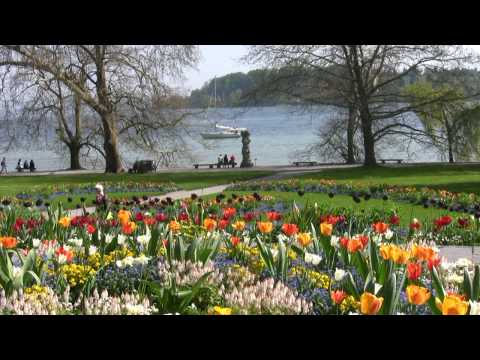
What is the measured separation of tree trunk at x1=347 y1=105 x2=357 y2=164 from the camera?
26127 millimetres

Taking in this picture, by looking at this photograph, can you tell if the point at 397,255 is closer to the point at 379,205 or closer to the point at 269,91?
the point at 379,205

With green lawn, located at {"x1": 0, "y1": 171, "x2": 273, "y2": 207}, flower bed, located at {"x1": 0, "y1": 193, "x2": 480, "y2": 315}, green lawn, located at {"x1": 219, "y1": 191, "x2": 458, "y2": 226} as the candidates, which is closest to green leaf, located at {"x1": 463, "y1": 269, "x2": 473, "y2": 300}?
flower bed, located at {"x1": 0, "y1": 193, "x2": 480, "y2": 315}

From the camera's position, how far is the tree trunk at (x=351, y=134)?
26.1 m

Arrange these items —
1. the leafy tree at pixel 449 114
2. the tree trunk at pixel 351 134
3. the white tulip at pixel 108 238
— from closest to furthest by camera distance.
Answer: the white tulip at pixel 108 238 < the leafy tree at pixel 449 114 < the tree trunk at pixel 351 134

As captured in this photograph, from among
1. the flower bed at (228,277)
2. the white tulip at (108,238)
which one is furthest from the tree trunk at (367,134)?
the white tulip at (108,238)

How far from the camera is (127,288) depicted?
5000 mm

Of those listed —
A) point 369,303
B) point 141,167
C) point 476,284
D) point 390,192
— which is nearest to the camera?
point 369,303

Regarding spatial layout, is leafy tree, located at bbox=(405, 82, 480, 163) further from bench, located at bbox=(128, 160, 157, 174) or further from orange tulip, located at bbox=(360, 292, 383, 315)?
orange tulip, located at bbox=(360, 292, 383, 315)

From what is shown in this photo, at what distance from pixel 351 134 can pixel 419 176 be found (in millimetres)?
6433

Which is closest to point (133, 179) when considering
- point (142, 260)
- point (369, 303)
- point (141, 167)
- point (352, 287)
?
point (141, 167)

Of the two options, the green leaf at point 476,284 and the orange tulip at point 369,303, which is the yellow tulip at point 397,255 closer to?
the green leaf at point 476,284

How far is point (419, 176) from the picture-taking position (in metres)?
21.3

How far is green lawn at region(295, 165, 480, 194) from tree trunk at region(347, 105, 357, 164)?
8.11 ft

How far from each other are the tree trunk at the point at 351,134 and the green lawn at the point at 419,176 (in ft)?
8.11
